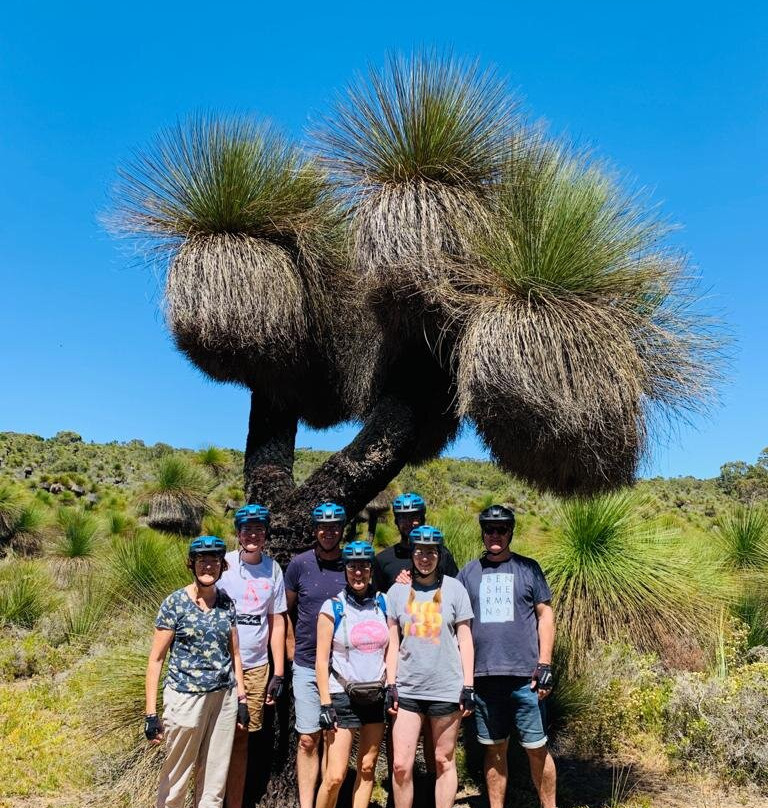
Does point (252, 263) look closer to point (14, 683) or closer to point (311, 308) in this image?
point (311, 308)

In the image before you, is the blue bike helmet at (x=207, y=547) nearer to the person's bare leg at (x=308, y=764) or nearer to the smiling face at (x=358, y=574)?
the smiling face at (x=358, y=574)

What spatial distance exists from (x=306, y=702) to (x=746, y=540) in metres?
8.81

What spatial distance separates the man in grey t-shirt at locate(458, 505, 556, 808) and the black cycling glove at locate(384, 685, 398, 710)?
64cm

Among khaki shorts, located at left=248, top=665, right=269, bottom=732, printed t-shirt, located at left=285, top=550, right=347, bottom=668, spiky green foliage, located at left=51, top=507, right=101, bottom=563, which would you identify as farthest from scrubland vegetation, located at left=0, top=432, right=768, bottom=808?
printed t-shirt, located at left=285, top=550, right=347, bottom=668

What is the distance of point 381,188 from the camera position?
594 cm

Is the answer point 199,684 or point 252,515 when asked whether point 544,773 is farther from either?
point 252,515

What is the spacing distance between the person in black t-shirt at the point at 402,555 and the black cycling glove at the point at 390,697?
30.4 inches

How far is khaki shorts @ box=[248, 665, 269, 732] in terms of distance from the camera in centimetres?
511

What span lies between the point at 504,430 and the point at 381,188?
2.19 meters

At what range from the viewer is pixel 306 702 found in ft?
16.3

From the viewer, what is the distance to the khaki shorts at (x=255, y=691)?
511 cm

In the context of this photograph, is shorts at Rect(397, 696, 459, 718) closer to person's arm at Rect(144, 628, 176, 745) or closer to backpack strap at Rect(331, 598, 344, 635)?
backpack strap at Rect(331, 598, 344, 635)

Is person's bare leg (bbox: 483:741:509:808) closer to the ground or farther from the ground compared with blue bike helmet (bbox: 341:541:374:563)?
closer to the ground

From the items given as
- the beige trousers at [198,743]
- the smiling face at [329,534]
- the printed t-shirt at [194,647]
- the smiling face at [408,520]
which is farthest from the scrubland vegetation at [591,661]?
the smiling face at [329,534]
